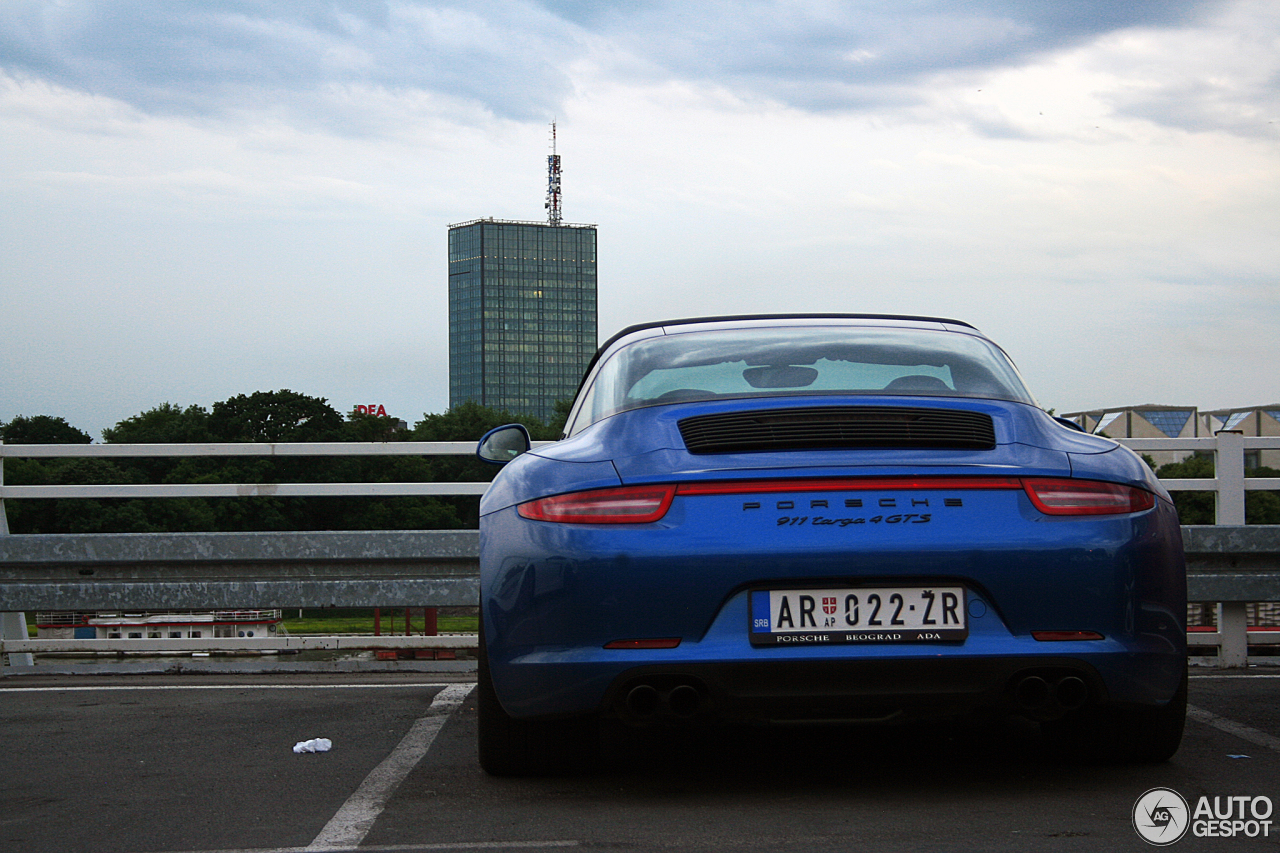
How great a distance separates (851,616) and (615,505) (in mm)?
650

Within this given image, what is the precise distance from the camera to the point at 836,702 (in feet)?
11.1

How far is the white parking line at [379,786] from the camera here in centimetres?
331

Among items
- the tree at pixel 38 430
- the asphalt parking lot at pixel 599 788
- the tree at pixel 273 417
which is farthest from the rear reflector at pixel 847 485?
the tree at pixel 38 430

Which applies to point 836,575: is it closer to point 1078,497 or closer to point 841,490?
point 841,490

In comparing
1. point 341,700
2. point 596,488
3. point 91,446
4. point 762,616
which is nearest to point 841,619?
point 762,616

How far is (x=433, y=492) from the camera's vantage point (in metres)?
7.51

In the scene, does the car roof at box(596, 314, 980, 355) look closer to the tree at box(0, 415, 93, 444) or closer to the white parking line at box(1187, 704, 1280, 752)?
the white parking line at box(1187, 704, 1280, 752)

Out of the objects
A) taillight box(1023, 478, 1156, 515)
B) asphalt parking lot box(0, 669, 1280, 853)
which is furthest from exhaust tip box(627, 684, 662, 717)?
taillight box(1023, 478, 1156, 515)

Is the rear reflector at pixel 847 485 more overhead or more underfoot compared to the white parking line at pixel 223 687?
more overhead

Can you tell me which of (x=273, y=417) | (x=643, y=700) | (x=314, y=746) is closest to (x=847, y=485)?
(x=643, y=700)

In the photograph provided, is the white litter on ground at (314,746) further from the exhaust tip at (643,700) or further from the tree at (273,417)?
the tree at (273,417)

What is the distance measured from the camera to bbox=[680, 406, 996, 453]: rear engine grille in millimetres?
3490

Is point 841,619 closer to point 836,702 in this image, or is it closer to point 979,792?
point 836,702

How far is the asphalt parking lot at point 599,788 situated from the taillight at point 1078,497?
0.76m
